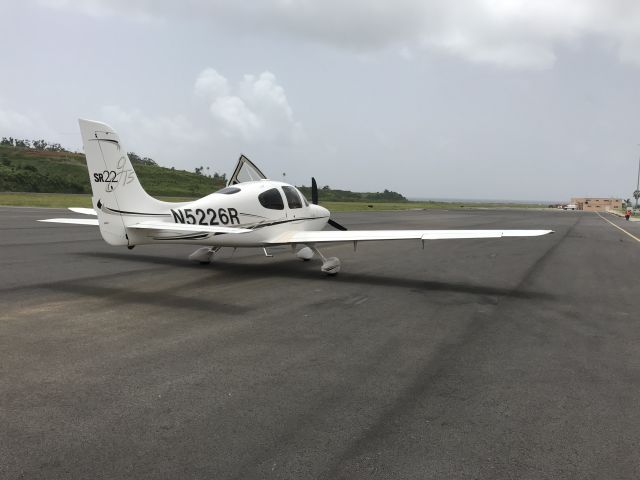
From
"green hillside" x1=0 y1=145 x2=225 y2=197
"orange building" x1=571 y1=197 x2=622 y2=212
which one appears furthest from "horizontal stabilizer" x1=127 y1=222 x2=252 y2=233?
"orange building" x1=571 y1=197 x2=622 y2=212

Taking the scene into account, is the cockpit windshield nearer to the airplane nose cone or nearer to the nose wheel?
the airplane nose cone

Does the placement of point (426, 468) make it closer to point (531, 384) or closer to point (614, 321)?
point (531, 384)

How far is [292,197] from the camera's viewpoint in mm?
12492

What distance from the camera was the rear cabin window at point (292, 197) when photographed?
12.4m

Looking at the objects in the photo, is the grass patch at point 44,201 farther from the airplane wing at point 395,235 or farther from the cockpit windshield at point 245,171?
the airplane wing at point 395,235

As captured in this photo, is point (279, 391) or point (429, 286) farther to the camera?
point (429, 286)

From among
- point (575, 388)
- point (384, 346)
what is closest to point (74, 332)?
point (384, 346)

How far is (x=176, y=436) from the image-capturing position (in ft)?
11.7

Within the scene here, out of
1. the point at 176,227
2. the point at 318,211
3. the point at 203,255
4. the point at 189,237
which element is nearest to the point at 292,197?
the point at 318,211

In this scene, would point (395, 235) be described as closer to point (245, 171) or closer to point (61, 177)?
point (245, 171)

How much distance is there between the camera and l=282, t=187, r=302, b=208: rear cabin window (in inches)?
487

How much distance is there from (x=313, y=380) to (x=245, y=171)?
9989mm

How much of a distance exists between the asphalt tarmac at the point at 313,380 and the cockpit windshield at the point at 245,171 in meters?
4.56

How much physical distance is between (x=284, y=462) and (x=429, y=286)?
25.3ft
